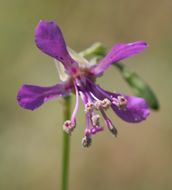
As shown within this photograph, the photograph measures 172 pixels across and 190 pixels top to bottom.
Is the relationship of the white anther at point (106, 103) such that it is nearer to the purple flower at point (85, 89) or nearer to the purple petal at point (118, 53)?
the purple flower at point (85, 89)

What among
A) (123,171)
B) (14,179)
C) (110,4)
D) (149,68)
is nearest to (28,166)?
(14,179)

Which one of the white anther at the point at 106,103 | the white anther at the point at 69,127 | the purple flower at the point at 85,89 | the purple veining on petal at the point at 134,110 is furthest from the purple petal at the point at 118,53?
the white anther at the point at 69,127

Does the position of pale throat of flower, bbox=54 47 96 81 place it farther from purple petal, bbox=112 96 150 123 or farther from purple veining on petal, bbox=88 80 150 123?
purple petal, bbox=112 96 150 123

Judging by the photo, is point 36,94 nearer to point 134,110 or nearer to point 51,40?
point 51,40

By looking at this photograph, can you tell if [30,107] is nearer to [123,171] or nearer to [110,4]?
[123,171]

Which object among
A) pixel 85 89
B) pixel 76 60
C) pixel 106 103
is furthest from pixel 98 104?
pixel 76 60

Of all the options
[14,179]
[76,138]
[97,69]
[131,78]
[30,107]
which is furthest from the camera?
[76,138]
